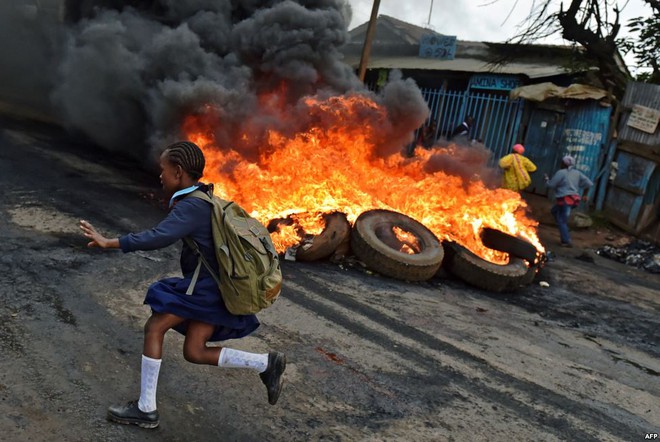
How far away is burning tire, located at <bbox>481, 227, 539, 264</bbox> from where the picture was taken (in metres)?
8.06

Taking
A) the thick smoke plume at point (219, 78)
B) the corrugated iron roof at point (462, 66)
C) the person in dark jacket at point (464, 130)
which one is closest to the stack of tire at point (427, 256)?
the thick smoke plume at point (219, 78)

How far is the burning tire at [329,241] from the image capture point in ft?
23.2

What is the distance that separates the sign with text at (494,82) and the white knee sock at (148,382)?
15105 mm

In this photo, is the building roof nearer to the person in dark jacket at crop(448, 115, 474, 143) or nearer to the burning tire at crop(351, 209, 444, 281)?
the person in dark jacket at crop(448, 115, 474, 143)

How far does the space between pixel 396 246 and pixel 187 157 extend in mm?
5031

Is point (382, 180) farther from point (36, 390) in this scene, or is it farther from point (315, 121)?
point (36, 390)

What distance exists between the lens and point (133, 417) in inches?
125

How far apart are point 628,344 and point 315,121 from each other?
5.51 metres

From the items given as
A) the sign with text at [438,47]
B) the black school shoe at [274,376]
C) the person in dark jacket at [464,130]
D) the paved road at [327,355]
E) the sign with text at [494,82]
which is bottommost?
the paved road at [327,355]

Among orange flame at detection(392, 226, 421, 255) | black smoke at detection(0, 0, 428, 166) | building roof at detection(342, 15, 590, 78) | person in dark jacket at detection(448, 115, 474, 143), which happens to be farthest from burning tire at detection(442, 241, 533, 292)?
building roof at detection(342, 15, 590, 78)

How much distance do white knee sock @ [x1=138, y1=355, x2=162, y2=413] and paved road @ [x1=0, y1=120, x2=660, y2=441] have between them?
15 centimetres

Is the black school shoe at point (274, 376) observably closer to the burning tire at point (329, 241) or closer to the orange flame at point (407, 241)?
the burning tire at point (329, 241)

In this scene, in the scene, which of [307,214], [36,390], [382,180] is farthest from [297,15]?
[36,390]

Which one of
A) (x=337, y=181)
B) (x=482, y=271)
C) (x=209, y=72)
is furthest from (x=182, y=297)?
(x=209, y=72)
